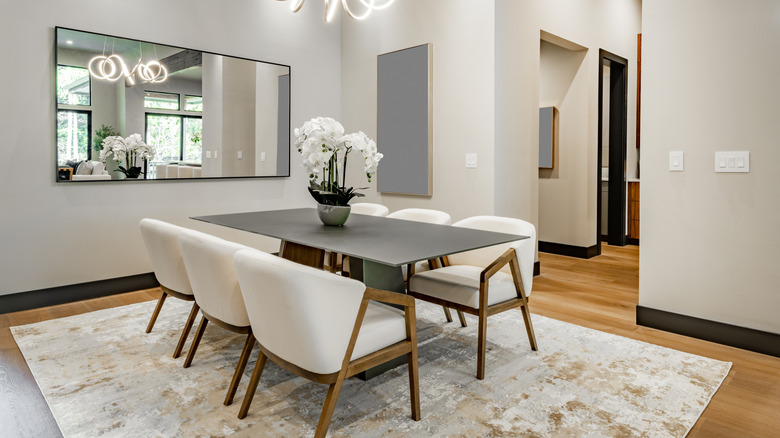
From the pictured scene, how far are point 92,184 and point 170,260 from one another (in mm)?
1795

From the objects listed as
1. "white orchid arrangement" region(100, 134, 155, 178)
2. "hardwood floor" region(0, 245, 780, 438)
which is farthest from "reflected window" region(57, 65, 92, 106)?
"hardwood floor" region(0, 245, 780, 438)

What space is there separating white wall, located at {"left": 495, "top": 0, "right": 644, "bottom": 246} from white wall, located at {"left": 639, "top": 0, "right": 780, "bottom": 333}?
4.13 feet

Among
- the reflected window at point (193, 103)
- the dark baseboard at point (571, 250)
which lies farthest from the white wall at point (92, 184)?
the dark baseboard at point (571, 250)

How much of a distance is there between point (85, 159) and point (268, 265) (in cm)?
295

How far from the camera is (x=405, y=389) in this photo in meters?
2.26

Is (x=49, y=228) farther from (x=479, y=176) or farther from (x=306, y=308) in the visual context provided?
(x=479, y=176)

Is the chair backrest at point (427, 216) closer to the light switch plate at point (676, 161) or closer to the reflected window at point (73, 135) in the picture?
the light switch plate at point (676, 161)

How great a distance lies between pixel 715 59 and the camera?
2789 mm

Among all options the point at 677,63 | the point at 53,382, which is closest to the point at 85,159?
the point at 53,382

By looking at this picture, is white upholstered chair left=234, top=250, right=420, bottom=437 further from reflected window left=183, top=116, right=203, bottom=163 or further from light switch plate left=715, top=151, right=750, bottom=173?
reflected window left=183, top=116, right=203, bottom=163

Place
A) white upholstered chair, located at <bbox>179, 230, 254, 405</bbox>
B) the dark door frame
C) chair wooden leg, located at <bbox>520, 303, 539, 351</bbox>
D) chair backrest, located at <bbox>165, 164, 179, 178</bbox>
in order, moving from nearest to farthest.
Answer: white upholstered chair, located at <bbox>179, 230, 254, 405</bbox> < chair wooden leg, located at <bbox>520, 303, 539, 351</bbox> < chair backrest, located at <bbox>165, 164, 179, 178</bbox> < the dark door frame

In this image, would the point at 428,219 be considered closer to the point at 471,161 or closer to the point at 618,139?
the point at 471,161

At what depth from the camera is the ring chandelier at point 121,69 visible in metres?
3.76

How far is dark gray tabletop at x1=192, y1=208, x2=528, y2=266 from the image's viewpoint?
1941 millimetres
